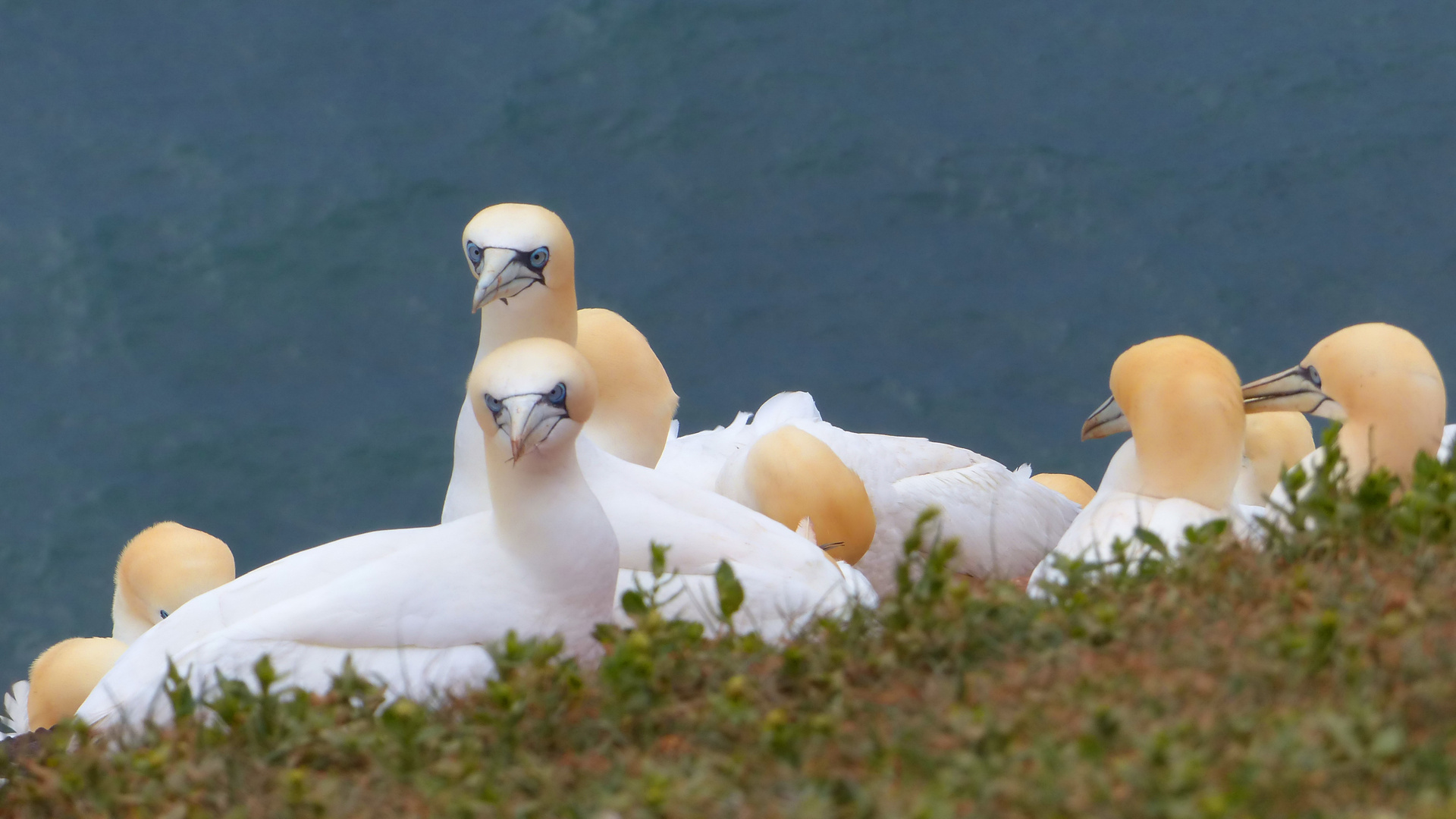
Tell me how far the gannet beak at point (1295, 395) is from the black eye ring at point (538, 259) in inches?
102

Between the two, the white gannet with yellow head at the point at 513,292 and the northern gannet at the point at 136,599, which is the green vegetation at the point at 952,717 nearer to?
the white gannet with yellow head at the point at 513,292

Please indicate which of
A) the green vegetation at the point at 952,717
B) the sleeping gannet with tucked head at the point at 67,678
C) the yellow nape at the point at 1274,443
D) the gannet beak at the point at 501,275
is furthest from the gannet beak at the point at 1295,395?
the sleeping gannet with tucked head at the point at 67,678

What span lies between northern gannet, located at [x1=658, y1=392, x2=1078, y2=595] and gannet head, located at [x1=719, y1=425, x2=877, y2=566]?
15.9 inches

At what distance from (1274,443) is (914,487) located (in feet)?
6.05

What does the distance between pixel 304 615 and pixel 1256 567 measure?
245 centimetres

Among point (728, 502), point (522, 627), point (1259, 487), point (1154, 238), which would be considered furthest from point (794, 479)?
point (1154, 238)

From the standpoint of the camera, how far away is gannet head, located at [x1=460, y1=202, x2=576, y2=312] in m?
5.29

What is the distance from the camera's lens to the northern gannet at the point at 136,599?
6172 millimetres

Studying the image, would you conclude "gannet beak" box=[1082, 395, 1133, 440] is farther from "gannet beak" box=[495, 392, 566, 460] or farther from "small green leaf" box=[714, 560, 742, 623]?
"small green leaf" box=[714, 560, 742, 623]

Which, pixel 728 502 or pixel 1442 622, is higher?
pixel 728 502

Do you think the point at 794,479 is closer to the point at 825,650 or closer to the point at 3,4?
the point at 825,650

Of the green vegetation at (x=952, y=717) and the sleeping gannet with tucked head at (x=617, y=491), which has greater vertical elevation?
the sleeping gannet with tucked head at (x=617, y=491)

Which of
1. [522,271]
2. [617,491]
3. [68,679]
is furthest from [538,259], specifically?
[68,679]

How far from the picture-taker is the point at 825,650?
130 inches
